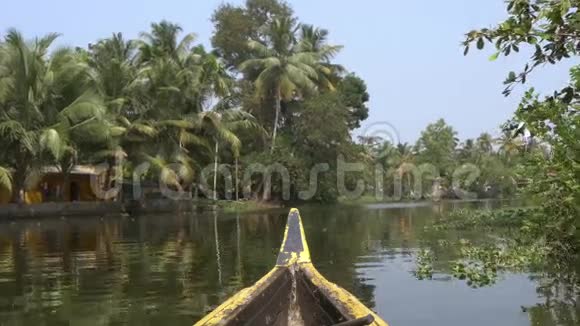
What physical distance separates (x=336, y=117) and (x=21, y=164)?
18.5 metres

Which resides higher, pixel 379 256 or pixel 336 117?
pixel 336 117

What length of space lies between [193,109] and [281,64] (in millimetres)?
6254

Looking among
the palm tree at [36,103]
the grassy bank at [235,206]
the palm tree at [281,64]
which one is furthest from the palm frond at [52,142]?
the palm tree at [281,64]

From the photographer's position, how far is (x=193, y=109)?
3069 centimetres

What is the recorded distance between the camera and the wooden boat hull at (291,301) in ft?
15.1

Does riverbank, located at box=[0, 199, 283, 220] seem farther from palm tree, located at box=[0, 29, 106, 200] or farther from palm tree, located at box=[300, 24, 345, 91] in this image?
palm tree, located at box=[300, 24, 345, 91]

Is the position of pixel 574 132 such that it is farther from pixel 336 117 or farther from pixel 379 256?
pixel 336 117

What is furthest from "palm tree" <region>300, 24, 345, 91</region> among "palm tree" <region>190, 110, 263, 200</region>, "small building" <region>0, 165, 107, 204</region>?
"small building" <region>0, 165, 107, 204</region>

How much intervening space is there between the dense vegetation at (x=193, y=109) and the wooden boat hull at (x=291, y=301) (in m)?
12.7

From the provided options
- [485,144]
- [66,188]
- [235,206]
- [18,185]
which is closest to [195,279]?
[18,185]

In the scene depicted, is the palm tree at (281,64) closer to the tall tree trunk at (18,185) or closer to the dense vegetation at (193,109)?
the dense vegetation at (193,109)

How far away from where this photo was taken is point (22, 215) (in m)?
24.0

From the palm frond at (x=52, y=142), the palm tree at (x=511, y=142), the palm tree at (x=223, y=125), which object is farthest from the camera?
the palm tree at (x=223, y=125)

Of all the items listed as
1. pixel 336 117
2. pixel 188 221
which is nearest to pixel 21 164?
pixel 188 221
